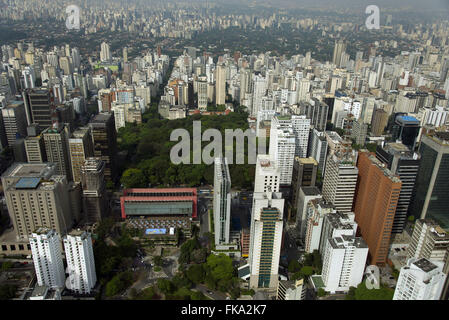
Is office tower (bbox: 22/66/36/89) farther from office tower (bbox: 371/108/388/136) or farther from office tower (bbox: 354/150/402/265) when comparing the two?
office tower (bbox: 354/150/402/265)

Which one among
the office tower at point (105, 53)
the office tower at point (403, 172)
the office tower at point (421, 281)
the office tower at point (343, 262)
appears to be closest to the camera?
the office tower at point (421, 281)

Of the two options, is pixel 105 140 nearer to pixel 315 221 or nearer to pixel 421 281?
pixel 315 221

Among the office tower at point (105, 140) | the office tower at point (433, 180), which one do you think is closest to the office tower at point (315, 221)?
the office tower at point (433, 180)

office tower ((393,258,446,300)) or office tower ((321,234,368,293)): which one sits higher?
office tower ((393,258,446,300))

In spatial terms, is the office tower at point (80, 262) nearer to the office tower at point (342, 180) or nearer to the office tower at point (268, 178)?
the office tower at point (268, 178)

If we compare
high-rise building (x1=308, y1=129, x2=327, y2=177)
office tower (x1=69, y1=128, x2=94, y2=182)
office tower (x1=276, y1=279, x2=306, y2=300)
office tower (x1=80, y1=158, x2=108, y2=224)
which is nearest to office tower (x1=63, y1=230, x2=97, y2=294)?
office tower (x1=80, y1=158, x2=108, y2=224)

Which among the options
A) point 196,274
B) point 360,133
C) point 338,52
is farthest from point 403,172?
point 338,52
